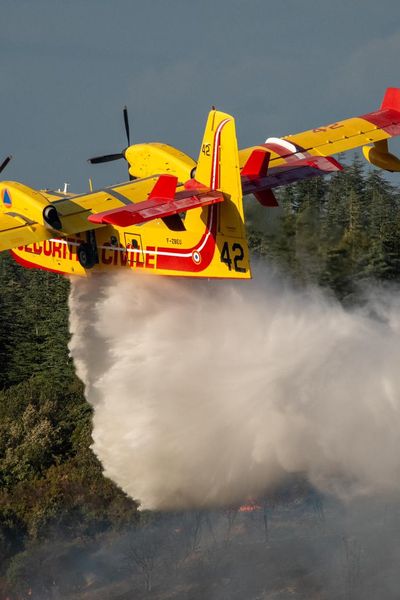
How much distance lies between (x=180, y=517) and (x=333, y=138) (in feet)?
38.0

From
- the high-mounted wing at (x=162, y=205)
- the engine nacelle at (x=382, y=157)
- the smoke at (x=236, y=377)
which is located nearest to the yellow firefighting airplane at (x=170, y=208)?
the high-mounted wing at (x=162, y=205)

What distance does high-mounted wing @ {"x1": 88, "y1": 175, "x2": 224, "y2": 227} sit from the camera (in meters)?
25.5

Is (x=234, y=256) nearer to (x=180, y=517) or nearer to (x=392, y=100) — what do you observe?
(x=180, y=517)

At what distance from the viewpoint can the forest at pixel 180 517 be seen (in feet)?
110

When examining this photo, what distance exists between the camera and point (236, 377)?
29469 mm

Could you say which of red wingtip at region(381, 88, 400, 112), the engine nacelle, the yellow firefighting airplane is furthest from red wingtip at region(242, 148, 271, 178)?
red wingtip at region(381, 88, 400, 112)

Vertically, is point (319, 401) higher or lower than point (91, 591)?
higher

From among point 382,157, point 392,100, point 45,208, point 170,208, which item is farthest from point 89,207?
point 392,100

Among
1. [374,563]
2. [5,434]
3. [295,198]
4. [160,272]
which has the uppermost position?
[160,272]

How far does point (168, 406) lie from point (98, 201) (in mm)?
5404

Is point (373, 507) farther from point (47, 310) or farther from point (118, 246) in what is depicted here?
point (47, 310)

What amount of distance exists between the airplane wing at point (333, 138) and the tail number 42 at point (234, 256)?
632 cm

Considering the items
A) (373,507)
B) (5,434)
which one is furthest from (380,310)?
(5,434)

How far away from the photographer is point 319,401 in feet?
97.2
